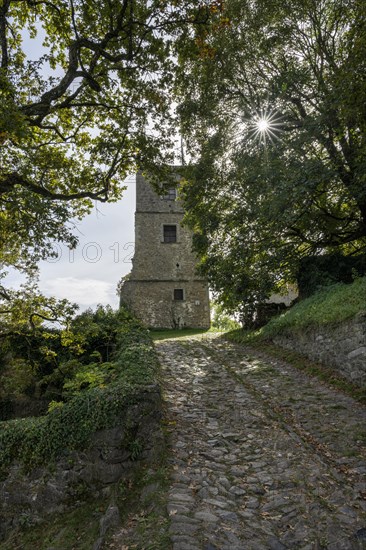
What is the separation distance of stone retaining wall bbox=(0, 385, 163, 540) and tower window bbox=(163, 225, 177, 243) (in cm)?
2000

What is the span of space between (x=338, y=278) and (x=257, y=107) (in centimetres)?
715

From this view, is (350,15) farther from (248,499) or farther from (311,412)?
(248,499)

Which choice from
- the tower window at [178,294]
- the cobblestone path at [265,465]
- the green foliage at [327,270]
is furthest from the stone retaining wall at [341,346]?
the tower window at [178,294]

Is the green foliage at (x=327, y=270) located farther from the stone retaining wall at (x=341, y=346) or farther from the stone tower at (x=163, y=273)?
the stone tower at (x=163, y=273)

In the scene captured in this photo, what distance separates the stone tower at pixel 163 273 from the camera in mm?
23516

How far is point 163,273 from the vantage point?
79.5 ft

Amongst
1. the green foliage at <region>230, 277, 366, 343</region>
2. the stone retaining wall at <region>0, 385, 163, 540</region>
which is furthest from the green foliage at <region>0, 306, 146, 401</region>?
the green foliage at <region>230, 277, 366, 343</region>

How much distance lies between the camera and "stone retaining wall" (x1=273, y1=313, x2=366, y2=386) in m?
7.98

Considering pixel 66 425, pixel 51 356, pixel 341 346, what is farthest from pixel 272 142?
pixel 66 425

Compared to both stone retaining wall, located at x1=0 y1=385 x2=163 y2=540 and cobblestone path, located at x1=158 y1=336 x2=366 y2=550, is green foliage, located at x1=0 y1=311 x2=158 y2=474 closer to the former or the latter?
stone retaining wall, located at x1=0 y1=385 x2=163 y2=540

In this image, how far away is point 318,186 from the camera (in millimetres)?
10805

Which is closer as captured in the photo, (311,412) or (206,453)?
(206,453)

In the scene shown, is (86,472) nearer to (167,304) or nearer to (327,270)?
(327,270)

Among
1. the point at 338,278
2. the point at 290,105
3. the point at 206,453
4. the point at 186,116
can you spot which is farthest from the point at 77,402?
the point at 290,105
